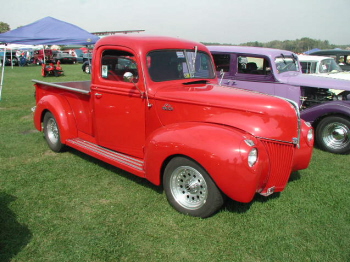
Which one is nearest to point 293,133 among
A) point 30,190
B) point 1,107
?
point 30,190

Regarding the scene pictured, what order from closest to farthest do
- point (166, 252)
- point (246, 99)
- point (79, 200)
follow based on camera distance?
1. point (166, 252)
2. point (246, 99)
3. point (79, 200)

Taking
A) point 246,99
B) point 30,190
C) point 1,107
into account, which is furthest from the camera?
point 1,107

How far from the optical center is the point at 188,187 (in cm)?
331

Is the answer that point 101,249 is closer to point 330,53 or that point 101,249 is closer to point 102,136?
point 102,136

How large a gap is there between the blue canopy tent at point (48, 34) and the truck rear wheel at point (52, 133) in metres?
5.18

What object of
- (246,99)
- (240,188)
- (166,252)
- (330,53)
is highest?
(330,53)

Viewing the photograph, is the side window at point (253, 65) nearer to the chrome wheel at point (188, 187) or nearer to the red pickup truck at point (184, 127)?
the red pickup truck at point (184, 127)

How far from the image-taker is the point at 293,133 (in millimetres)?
3215

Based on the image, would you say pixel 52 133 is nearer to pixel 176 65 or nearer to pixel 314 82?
pixel 176 65

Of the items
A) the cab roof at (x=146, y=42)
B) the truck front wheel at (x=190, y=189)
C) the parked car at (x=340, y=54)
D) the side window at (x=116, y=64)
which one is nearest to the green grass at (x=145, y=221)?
the truck front wheel at (x=190, y=189)

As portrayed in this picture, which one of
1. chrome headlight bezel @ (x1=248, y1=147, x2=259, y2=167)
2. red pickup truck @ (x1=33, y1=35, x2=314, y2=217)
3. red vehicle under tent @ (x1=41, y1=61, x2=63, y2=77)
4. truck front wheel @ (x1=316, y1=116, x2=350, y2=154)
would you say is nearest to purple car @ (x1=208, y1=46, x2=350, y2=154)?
truck front wheel @ (x1=316, y1=116, x2=350, y2=154)

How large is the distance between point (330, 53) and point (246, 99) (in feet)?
42.2

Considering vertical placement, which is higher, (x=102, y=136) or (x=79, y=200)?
(x=102, y=136)

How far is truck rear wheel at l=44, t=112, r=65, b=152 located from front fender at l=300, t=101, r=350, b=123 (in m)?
4.56
